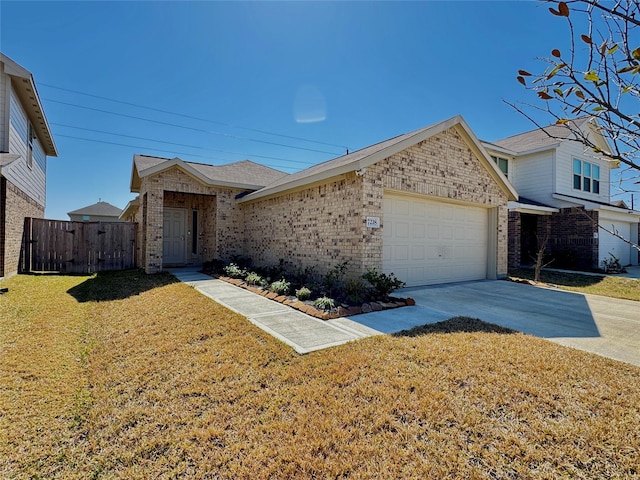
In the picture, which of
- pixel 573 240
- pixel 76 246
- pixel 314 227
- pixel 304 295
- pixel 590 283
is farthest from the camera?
pixel 573 240

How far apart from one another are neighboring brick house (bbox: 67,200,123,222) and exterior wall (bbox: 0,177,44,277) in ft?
89.8

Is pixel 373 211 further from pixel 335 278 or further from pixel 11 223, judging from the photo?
pixel 11 223

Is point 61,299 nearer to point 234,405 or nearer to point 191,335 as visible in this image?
point 191,335

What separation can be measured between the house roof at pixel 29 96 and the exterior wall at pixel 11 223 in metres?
3.31

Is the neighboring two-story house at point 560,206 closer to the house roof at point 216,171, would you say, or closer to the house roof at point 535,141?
the house roof at point 535,141

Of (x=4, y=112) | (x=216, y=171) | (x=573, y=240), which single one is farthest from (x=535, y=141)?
(x=4, y=112)

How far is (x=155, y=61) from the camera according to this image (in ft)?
43.7

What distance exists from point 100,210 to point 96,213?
860 millimetres

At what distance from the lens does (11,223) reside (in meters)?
9.38

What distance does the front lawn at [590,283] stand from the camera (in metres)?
9.26

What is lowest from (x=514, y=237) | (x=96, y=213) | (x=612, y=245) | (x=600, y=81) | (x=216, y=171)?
(x=612, y=245)

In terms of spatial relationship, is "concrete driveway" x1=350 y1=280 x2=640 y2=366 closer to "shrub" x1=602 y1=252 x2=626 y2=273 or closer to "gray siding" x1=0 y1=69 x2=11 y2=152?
"shrub" x1=602 y1=252 x2=626 y2=273

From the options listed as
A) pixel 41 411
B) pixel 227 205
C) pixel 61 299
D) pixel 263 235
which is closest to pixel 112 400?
pixel 41 411

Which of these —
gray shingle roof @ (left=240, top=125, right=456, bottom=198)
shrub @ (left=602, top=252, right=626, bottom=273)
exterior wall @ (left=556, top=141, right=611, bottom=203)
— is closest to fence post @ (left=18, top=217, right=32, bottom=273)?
gray shingle roof @ (left=240, top=125, right=456, bottom=198)
